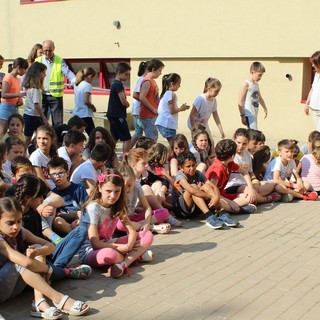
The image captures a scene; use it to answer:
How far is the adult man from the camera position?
30.2 feet

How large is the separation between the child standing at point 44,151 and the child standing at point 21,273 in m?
2.07

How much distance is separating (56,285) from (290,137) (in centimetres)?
825

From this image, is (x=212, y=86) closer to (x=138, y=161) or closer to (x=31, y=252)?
(x=138, y=161)

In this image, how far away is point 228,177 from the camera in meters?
6.96

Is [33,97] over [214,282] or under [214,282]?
over

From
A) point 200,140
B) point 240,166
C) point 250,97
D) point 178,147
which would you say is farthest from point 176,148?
point 250,97

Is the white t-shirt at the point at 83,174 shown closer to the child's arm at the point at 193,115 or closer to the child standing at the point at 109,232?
the child standing at the point at 109,232

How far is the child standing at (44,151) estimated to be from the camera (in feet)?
20.4

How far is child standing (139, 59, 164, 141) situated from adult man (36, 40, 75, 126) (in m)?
1.29

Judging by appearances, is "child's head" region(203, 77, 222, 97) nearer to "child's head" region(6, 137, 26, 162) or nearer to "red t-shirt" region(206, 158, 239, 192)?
"red t-shirt" region(206, 158, 239, 192)

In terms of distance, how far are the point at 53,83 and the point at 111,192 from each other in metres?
4.73

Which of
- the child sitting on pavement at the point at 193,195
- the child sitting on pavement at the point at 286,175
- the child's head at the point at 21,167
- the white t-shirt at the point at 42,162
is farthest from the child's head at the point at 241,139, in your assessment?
the child's head at the point at 21,167

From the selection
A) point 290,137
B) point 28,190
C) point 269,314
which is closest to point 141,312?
point 269,314

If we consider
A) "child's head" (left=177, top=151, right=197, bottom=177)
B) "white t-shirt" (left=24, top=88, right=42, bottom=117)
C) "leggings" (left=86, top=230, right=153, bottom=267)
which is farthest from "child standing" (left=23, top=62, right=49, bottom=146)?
"leggings" (left=86, top=230, right=153, bottom=267)
